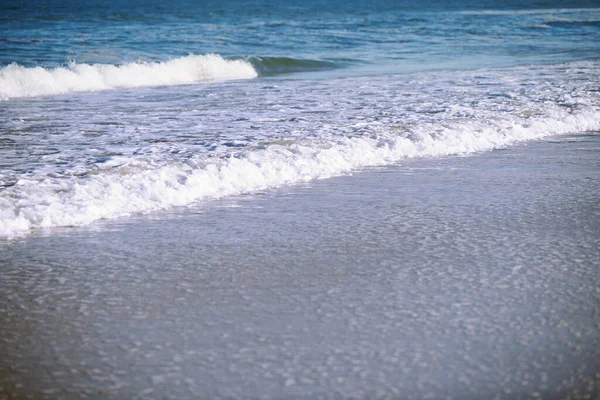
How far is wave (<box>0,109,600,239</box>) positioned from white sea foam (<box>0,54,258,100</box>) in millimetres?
8664

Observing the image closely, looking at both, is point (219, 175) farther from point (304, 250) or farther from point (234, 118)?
point (234, 118)

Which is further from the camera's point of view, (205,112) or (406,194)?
(205,112)

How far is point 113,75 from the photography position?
16.4m

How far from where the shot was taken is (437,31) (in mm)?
32281

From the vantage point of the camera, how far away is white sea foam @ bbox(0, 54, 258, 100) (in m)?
14.3

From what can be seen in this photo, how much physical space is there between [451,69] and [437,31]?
15.6 meters

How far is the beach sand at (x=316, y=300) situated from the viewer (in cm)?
244

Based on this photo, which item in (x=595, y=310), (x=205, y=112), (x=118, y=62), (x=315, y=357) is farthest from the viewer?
(x=118, y=62)

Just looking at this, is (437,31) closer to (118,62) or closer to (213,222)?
(118,62)

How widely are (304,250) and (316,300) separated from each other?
750 millimetres

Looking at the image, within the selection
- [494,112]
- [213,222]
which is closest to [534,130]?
[494,112]

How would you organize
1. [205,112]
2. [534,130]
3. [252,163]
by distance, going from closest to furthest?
[252,163] < [534,130] < [205,112]

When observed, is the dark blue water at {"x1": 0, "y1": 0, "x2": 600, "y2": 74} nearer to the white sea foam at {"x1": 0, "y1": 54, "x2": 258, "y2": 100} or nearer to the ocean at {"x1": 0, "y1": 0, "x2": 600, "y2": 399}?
the white sea foam at {"x1": 0, "y1": 54, "x2": 258, "y2": 100}

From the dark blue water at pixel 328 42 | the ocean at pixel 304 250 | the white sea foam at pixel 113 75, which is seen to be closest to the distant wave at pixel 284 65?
the dark blue water at pixel 328 42
